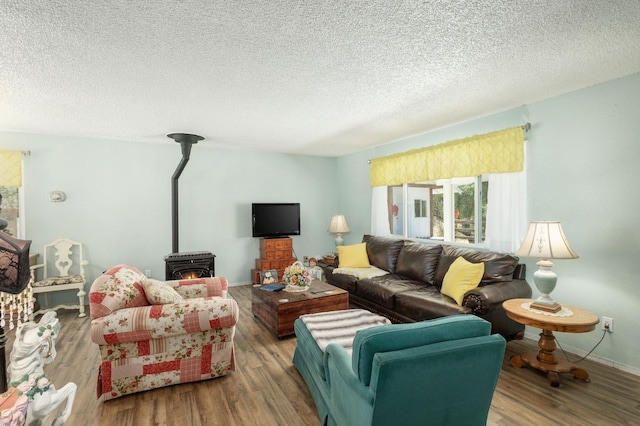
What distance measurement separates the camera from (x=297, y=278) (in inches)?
145

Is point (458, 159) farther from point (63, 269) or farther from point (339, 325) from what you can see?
point (63, 269)

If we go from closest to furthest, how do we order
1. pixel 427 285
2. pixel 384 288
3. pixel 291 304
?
pixel 291 304 → pixel 384 288 → pixel 427 285

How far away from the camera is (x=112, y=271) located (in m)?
2.64

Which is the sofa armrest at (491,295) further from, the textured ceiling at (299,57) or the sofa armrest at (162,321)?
the sofa armrest at (162,321)

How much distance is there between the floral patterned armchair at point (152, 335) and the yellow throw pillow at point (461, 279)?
2.16 m

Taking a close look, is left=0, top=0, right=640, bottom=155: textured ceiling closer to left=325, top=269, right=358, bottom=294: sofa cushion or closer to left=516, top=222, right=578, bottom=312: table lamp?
left=516, top=222, right=578, bottom=312: table lamp

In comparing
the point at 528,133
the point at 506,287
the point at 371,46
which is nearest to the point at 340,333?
the point at 506,287

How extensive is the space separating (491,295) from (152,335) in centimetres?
290

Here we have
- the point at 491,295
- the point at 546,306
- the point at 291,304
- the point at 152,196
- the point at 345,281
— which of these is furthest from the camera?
the point at 152,196

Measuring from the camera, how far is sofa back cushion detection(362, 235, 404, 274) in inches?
181

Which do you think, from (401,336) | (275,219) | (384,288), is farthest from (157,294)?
(275,219)

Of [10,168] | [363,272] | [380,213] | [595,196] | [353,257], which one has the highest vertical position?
[10,168]

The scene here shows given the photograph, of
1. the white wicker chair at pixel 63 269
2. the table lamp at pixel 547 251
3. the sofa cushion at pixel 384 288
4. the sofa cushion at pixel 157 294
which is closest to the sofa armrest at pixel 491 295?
the table lamp at pixel 547 251

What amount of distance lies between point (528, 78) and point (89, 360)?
4.69m
